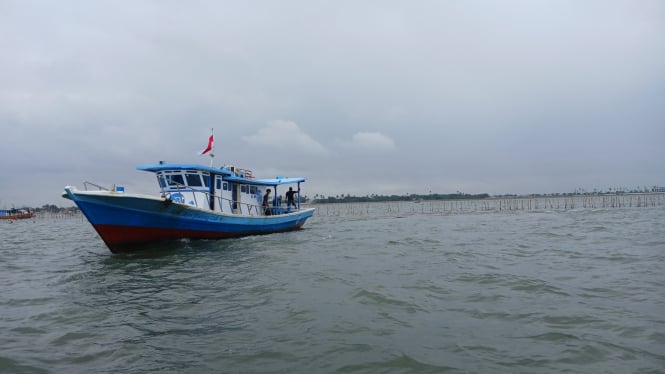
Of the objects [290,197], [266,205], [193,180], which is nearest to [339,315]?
[193,180]

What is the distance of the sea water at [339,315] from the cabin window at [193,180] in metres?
6.02

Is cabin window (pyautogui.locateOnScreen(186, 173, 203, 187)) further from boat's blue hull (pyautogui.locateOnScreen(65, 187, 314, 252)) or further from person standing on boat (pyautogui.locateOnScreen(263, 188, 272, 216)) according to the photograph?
person standing on boat (pyautogui.locateOnScreen(263, 188, 272, 216))

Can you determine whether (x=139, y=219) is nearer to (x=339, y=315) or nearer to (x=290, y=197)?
(x=339, y=315)

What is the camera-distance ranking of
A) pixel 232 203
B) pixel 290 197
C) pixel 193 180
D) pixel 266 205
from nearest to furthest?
pixel 193 180
pixel 232 203
pixel 266 205
pixel 290 197

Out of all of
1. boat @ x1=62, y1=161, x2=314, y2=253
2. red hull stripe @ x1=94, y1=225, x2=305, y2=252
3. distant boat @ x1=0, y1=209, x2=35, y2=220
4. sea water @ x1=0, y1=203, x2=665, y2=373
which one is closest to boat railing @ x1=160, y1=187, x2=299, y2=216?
boat @ x1=62, y1=161, x2=314, y2=253

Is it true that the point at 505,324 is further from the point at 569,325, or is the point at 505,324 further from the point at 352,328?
the point at 352,328

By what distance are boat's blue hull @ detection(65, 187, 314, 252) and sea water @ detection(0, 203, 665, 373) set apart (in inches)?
71.2

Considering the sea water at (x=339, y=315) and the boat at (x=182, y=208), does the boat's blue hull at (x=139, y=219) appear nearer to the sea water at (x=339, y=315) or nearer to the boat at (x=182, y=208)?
the boat at (x=182, y=208)

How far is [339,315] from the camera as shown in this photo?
6.68 metres

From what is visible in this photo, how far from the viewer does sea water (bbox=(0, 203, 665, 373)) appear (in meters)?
4.73

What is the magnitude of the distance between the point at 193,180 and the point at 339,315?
13790 millimetres

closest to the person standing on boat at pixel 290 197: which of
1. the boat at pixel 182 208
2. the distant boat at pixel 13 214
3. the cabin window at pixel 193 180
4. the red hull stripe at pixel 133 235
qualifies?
the boat at pixel 182 208

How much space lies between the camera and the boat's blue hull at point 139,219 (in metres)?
13.7

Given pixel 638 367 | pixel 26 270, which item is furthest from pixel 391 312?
pixel 26 270
